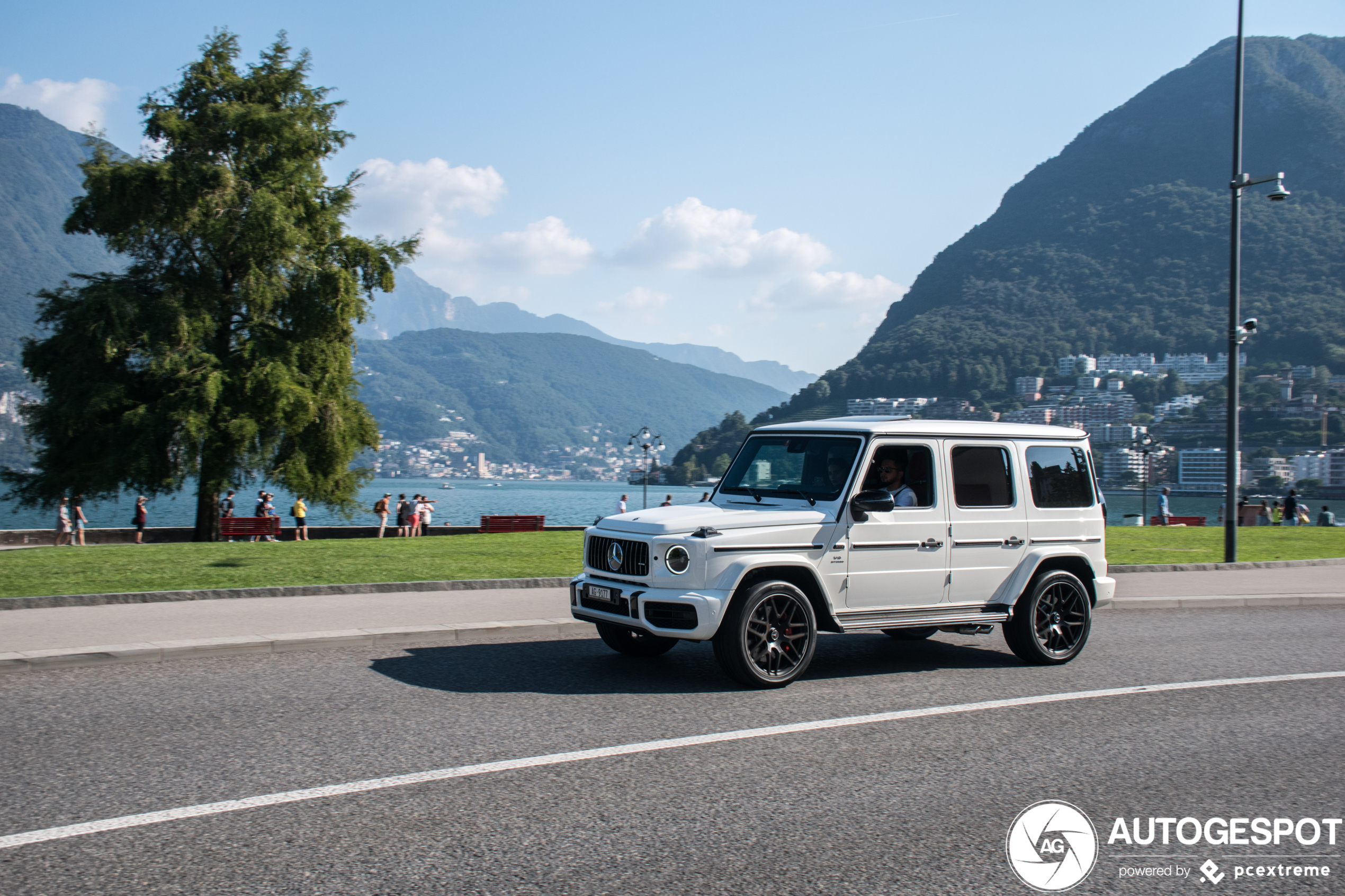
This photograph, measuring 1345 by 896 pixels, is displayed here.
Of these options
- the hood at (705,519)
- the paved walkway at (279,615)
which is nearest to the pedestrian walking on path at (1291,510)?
the paved walkway at (279,615)

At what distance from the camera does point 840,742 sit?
6.06 meters

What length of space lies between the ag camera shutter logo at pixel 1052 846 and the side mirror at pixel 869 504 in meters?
3.16

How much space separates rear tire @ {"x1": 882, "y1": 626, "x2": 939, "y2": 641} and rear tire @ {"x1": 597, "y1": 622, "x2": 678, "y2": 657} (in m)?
2.45

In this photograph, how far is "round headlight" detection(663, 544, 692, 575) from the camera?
740cm

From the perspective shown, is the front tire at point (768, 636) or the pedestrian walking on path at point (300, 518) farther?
the pedestrian walking on path at point (300, 518)

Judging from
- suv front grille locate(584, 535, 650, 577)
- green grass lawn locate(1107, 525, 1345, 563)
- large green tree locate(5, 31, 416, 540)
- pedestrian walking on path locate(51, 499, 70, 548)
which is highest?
large green tree locate(5, 31, 416, 540)

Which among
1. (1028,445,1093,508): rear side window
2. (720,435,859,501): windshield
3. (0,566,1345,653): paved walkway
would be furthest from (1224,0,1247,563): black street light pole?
(720,435,859,501): windshield

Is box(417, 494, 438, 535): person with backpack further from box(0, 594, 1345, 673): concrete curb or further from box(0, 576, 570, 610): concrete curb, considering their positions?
box(0, 594, 1345, 673): concrete curb

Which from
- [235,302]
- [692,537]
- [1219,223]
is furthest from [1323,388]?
[692,537]

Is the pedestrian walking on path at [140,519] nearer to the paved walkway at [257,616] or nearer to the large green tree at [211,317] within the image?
the large green tree at [211,317]

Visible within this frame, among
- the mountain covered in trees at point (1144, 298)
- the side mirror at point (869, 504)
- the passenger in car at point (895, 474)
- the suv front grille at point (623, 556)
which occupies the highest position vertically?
the mountain covered in trees at point (1144, 298)

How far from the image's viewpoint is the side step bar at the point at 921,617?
797 centimetres

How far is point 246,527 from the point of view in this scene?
2820cm

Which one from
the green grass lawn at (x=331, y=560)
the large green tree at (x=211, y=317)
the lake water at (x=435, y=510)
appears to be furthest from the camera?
the lake water at (x=435, y=510)
